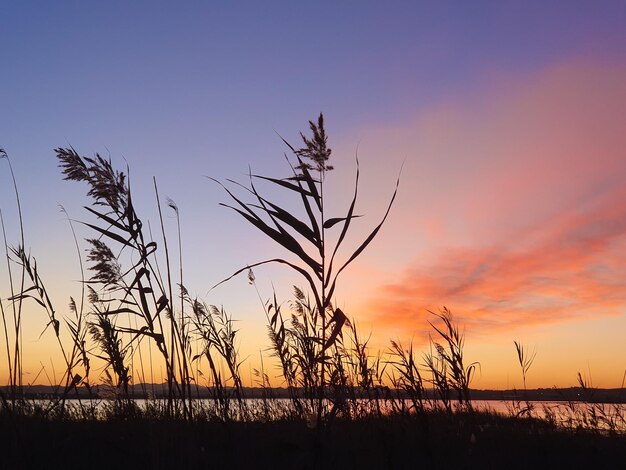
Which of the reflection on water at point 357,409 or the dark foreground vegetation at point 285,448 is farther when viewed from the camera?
the reflection on water at point 357,409

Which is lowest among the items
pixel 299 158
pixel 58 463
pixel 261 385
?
pixel 58 463

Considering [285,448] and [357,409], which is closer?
[285,448]

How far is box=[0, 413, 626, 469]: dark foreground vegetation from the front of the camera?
341 cm

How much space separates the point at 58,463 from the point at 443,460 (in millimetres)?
2807

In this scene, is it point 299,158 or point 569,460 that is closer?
point 299,158

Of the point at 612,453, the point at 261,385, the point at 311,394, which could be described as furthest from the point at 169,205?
the point at 261,385

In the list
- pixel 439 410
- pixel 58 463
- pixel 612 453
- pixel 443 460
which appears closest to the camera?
pixel 58 463

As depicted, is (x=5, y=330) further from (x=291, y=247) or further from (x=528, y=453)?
(x=528, y=453)

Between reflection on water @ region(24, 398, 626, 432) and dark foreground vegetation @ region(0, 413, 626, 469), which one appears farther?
reflection on water @ region(24, 398, 626, 432)

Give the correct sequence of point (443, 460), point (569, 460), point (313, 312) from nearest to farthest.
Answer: point (443, 460) < point (569, 460) < point (313, 312)

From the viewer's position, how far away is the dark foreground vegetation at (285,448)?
3414 mm

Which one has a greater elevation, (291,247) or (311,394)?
(291,247)

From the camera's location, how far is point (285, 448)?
320cm

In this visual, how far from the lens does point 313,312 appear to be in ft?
22.3
